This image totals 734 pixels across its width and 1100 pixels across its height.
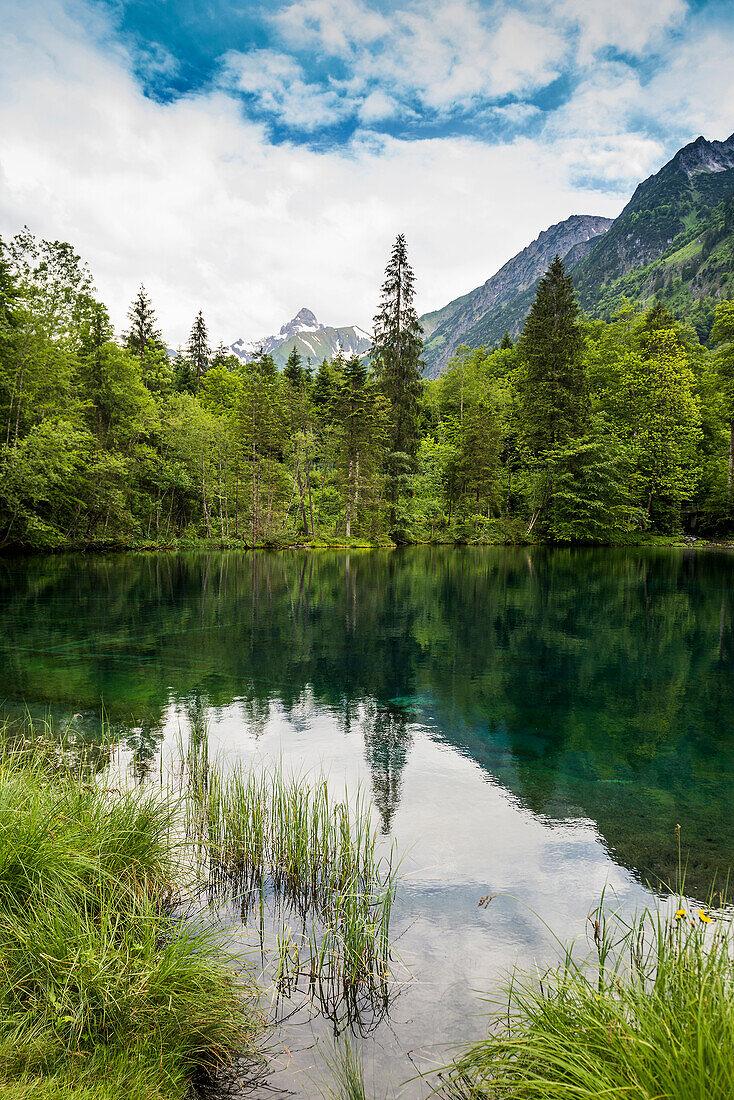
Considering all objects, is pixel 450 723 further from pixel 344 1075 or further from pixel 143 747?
pixel 344 1075

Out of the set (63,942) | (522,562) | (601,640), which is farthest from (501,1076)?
(522,562)

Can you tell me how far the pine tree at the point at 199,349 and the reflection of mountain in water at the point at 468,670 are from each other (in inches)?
2191

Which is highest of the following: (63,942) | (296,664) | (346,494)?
(346,494)

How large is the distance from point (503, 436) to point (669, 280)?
13601 centimetres

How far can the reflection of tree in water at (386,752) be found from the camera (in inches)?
287

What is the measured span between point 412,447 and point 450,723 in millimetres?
49785

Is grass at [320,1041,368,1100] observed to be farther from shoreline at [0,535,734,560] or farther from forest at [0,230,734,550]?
shoreline at [0,535,734,560]

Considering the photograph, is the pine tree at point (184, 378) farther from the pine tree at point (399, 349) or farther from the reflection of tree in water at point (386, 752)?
the reflection of tree in water at point (386, 752)

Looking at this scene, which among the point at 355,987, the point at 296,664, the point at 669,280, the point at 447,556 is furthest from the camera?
the point at 669,280

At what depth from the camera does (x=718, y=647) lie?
1638cm

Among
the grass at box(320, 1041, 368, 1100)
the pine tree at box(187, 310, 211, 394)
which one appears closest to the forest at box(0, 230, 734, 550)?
the pine tree at box(187, 310, 211, 394)

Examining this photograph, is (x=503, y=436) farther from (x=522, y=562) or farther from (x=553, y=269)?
(x=522, y=562)

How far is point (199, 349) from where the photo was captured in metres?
79.7

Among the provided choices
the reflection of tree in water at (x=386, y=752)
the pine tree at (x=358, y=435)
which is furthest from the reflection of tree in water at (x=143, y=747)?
the pine tree at (x=358, y=435)
